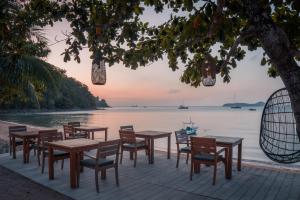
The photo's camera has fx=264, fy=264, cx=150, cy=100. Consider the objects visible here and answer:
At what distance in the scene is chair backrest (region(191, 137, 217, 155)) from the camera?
5523 mm

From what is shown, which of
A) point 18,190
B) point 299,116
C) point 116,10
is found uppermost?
point 116,10

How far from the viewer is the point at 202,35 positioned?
317 cm

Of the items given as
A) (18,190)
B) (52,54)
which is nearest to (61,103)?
(52,54)

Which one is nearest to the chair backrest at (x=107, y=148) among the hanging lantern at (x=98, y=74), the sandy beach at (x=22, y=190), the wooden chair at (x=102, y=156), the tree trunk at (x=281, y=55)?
the wooden chair at (x=102, y=156)

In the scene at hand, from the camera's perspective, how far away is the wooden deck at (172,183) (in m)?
4.88

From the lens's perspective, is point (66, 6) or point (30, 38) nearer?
point (66, 6)

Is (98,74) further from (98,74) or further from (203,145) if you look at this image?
(203,145)

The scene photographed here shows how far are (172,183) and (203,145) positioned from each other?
41.0 inches

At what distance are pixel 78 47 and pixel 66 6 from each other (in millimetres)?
859

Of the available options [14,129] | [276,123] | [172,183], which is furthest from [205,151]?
[14,129]

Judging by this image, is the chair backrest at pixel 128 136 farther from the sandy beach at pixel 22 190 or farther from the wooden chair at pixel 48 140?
the sandy beach at pixel 22 190

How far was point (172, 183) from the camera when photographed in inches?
220

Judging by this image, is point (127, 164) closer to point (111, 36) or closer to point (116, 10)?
point (111, 36)

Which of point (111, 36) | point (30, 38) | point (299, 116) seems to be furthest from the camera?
point (30, 38)
